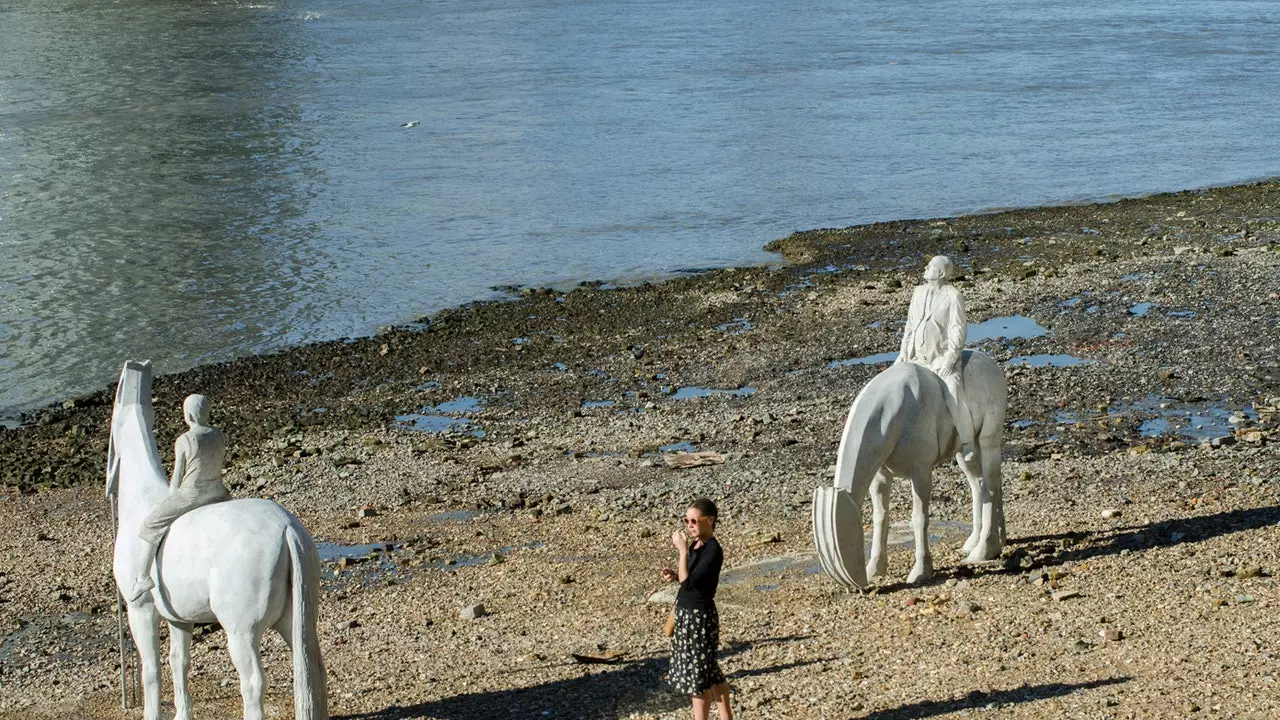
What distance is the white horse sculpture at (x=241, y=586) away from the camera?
985cm

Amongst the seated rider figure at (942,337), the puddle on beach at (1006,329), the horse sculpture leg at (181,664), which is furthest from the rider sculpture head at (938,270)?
the puddle on beach at (1006,329)

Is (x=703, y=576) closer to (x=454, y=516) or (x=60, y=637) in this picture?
(x=60, y=637)

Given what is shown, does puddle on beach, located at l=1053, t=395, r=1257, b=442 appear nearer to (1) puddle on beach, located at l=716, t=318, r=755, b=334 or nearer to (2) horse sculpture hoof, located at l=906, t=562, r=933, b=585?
(2) horse sculpture hoof, located at l=906, t=562, r=933, b=585

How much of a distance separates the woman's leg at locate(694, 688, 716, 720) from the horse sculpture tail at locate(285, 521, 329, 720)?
2512 mm

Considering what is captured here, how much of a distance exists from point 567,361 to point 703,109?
3572cm

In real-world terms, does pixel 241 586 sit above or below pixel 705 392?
above

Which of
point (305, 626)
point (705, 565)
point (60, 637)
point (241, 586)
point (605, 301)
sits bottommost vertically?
point (605, 301)

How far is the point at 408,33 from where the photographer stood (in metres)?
86.1

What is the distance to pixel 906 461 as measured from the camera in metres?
13.3

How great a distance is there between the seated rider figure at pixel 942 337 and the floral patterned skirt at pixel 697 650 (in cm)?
458

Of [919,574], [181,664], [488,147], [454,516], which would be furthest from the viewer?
[488,147]

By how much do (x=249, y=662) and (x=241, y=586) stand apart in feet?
1.72

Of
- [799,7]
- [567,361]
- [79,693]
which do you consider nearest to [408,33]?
[799,7]

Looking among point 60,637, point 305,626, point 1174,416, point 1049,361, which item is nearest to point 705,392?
point 1049,361
